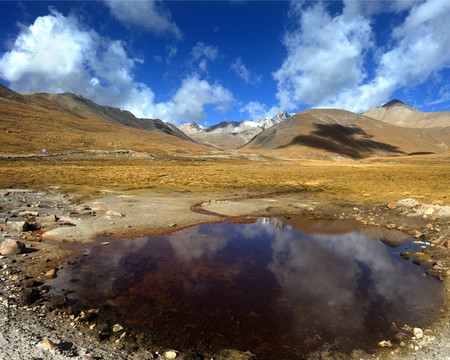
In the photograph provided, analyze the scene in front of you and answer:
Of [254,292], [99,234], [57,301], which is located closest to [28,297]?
[57,301]

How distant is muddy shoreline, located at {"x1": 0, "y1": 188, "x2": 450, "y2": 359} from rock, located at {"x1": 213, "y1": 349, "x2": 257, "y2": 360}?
0.04 m

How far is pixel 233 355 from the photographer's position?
595 centimetres

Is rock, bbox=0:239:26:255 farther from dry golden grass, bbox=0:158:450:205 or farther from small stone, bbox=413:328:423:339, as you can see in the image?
dry golden grass, bbox=0:158:450:205

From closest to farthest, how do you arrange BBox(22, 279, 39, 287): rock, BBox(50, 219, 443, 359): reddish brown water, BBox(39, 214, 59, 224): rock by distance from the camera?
1. BBox(50, 219, 443, 359): reddish brown water
2. BBox(22, 279, 39, 287): rock
3. BBox(39, 214, 59, 224): rock

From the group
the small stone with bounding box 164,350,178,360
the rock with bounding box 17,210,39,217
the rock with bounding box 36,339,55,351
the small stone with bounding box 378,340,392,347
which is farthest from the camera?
the rock with bounding box 17,210,39,217

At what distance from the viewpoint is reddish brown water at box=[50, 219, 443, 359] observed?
263 inches

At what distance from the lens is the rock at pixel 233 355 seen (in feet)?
19.2

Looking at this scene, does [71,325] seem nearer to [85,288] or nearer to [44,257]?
[85,288]

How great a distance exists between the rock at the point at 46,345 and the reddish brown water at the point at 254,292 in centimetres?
162

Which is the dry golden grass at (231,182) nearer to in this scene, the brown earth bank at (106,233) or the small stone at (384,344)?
the brown earth bank at (106,233)

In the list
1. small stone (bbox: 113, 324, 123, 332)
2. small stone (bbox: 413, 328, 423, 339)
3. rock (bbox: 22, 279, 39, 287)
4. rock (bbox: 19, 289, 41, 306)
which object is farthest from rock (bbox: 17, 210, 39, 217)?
small stone (bbox: 413, 328, 423, 339)

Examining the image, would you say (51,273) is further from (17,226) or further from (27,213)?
(27,213)

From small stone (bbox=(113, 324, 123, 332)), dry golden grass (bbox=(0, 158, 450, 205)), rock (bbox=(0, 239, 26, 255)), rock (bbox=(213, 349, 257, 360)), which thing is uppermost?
dry golden grass (bbox=(0, 158, 450, 205))

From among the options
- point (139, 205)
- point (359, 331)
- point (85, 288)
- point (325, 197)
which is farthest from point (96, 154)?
point (359, 331)
